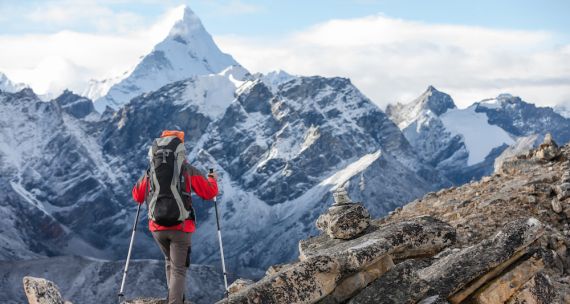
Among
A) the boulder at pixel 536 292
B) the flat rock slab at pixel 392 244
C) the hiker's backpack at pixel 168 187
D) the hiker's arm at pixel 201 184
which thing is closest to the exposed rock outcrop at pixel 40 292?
the hiker's backpack at pixel 168 187

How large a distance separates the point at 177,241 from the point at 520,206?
1130 cm

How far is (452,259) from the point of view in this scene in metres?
13.5

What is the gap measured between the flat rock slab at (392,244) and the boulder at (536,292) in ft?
7.84

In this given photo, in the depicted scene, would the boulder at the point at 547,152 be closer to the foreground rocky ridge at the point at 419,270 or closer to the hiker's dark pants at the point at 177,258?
the foreground rocky ridge at the point at 419,270

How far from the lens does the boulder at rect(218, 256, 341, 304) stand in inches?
481

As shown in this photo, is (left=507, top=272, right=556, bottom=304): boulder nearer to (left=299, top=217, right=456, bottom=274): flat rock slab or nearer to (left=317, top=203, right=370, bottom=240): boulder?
(left=299, top=217, right=456, bottom=274): flat rock slab

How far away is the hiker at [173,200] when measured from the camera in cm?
1409

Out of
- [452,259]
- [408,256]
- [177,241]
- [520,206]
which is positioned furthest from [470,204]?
[177,241]

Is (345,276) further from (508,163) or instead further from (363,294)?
(508,163)

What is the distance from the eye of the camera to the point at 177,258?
14508 mm

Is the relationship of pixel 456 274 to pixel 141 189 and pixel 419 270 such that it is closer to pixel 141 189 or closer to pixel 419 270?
pixel 419 270

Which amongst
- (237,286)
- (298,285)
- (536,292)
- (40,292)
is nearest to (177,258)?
(40,292)

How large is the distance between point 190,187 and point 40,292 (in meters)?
3.34

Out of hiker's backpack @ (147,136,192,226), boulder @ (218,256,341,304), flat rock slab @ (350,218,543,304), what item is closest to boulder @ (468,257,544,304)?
flat rock slab @ (350,218,543,304)
